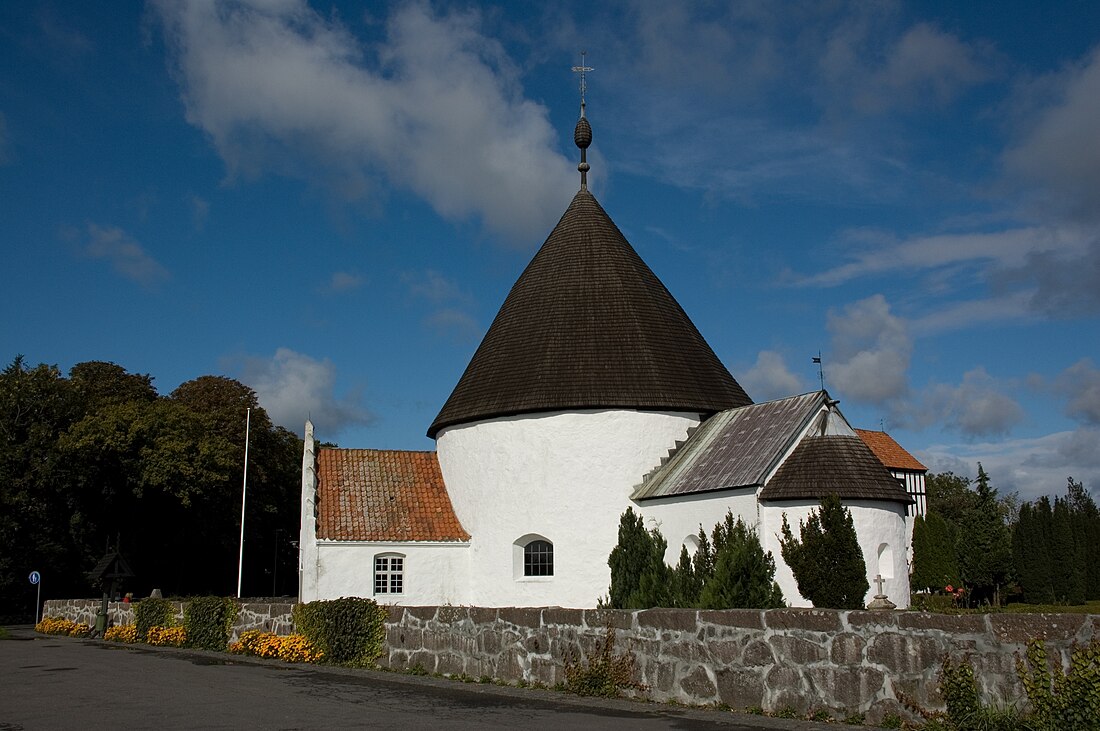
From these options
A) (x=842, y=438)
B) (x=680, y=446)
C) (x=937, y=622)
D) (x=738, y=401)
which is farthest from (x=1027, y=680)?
(x=738, y=401)

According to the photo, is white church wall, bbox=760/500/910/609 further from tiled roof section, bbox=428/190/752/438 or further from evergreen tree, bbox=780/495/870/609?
tiled roof section, bbox=428/190/752/438

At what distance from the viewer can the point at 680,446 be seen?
82.6 feet

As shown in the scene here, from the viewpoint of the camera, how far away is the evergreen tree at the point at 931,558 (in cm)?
4369

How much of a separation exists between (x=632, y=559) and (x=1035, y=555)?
23.5 m

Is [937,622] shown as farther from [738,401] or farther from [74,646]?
[74,646]

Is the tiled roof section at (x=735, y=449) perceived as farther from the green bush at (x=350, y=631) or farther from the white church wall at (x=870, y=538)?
the green bush at (x=350, y=631)

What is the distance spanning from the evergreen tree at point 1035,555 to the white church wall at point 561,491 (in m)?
20.1

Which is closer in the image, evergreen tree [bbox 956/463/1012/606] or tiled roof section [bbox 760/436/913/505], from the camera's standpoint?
tiled roof section [bbox 760/436/913/505]

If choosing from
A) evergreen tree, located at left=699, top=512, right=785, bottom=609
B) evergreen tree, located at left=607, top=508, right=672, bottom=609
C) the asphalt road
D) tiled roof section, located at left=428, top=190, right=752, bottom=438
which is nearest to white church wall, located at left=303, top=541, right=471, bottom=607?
tiled roof section, located at left=428, top=190, right=752, bottom=438

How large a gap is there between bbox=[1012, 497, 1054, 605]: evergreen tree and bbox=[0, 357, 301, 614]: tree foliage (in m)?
32.5

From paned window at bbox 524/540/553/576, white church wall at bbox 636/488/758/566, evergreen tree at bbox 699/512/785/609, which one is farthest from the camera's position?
paned window at bbox 524/540/553/576

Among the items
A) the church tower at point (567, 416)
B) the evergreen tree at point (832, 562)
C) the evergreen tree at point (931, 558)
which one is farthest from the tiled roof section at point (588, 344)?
the evergreen tree at point (931, 558)

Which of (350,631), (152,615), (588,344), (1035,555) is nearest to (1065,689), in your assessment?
(350,631)

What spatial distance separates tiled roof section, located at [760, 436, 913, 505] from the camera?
67.3ft
